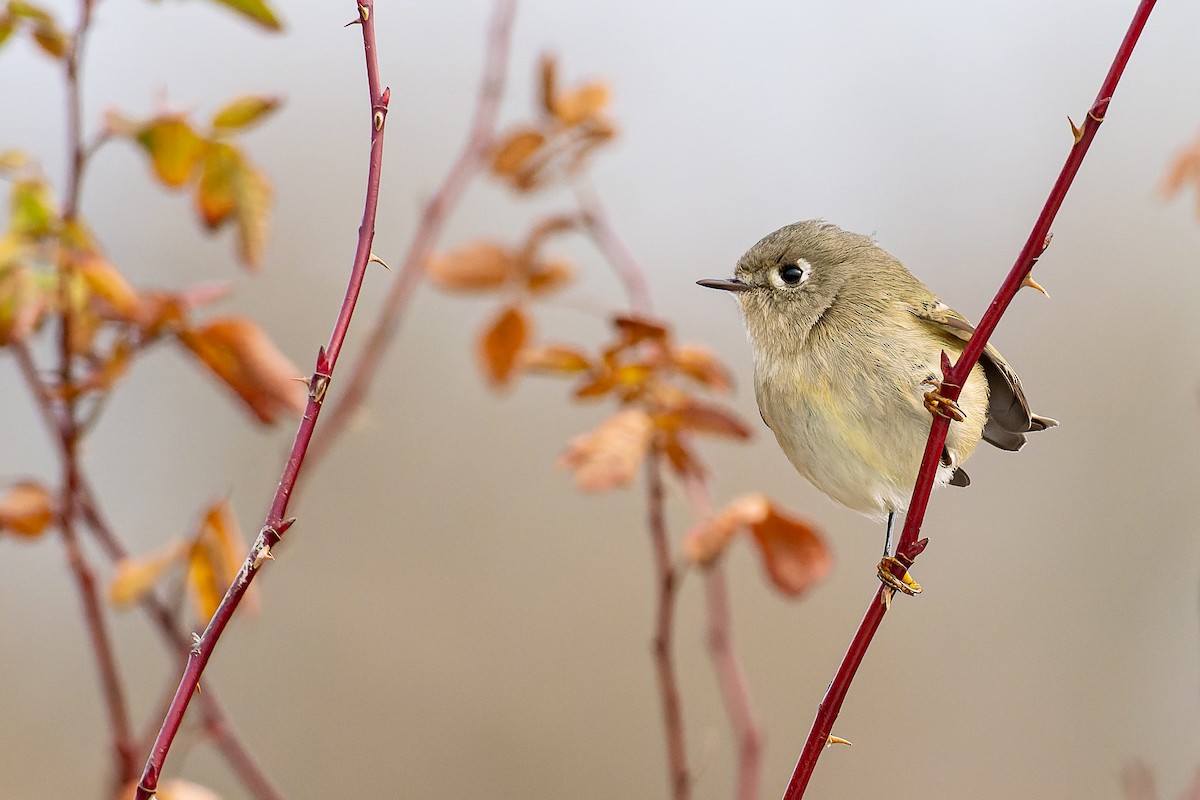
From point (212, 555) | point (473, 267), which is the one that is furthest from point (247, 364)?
point (473, 267)

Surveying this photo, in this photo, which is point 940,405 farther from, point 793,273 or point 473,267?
point 473,267

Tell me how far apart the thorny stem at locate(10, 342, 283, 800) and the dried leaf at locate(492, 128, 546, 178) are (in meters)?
0.68

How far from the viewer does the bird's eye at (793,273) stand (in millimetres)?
1836

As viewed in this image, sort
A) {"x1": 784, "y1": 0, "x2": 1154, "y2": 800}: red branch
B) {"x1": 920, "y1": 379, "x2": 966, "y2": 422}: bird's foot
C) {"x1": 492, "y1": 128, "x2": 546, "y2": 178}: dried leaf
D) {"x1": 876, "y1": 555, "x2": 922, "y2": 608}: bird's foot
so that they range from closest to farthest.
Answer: {"x1": 784, "y1": 0, "x2": 1154, "y2": 800}: red branch
{"x1": 920, "y1": 379, "x2": 966, "y2": 422}: bird's foot
{"x1": 876, "y1": 555, "x2": 922, "y2": 608}: bird's foot
{"x1": 492, "y1": 128, "x2": 546, "y2": 178}: dried leaf

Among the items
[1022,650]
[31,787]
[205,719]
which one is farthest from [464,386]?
[205,719]

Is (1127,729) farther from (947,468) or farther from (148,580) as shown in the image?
(148,580)

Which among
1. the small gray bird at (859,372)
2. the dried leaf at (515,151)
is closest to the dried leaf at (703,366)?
the small gray bird at (859,372)

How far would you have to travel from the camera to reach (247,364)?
4.52ft

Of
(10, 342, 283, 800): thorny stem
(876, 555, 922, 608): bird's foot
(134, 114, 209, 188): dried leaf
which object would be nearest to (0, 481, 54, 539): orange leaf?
(10, 342, 283, 800): thorny stem

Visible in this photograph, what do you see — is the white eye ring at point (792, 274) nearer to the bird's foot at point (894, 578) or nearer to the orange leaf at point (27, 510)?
the bird's foot at point (894, 578)

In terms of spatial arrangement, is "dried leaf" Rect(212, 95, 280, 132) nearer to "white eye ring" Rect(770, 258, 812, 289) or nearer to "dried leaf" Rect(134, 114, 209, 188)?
"dried leaf" Rect(134, 114, 209, 188)

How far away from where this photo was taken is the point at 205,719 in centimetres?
141

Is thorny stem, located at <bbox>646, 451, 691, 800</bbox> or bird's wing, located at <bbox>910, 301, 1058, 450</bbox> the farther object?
bird's wing, located at <bbox>910, 301, 1058, 450</bbox>

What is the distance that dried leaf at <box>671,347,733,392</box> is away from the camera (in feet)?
5.18
